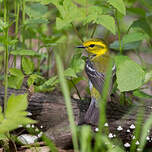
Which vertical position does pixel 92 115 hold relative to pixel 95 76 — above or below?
below

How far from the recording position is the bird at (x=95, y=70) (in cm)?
360

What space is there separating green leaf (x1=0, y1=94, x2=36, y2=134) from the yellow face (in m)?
1.96

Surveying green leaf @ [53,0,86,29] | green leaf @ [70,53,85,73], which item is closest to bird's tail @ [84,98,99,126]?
green leaf @ [70,53,85,73]

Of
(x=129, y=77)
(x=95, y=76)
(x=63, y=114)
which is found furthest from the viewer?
(x=95, y=76)

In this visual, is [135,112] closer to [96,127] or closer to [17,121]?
[96,127]

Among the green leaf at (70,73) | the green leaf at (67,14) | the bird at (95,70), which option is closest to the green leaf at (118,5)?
the green leaf at (67,14)

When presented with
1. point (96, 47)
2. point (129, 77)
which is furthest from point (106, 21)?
point (96, 47)

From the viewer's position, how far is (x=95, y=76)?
387cm

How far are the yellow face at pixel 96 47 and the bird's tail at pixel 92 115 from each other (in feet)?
2.90

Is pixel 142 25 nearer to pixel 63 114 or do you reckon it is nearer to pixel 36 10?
pixel 36 10

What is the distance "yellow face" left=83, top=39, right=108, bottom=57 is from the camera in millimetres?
4274

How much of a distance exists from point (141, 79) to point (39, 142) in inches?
43.2

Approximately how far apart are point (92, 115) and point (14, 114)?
134cm

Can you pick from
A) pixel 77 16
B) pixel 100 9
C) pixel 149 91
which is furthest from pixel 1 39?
pixel 149 91
